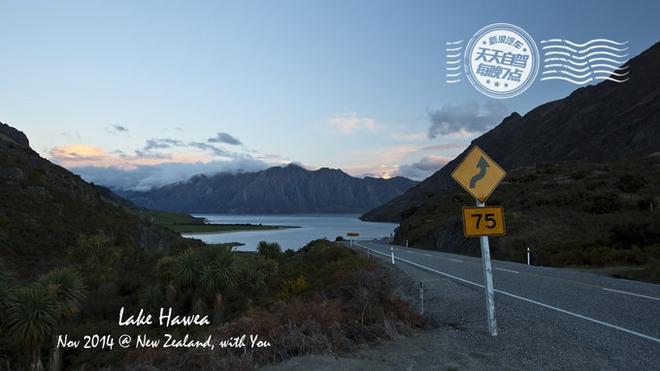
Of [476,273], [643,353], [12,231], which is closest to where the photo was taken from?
[643,353]

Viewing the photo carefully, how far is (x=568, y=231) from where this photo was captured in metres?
28.3

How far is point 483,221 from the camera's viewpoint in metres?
7.71

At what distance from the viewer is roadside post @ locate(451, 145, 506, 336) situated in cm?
767

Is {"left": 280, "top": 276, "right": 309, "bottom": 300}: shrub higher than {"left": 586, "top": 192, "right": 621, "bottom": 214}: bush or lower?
lower

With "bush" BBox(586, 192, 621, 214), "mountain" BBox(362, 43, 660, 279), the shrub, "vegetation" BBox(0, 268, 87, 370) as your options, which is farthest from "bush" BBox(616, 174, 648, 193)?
"vegetation" BBox(0, 268, 87, 370)

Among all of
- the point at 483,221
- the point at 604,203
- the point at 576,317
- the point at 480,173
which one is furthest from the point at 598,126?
the point at 483,221

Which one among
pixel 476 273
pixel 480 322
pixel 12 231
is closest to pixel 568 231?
pixel 476 273

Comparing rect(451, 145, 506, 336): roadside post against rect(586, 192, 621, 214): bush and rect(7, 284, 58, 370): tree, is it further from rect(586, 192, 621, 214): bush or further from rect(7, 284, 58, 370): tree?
rect(586, 192, 621, 214): bush

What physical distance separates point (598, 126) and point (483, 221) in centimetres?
13971

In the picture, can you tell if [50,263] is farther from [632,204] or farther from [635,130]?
[635,130]

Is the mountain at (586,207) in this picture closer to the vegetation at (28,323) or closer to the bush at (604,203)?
the bush at (604,203)

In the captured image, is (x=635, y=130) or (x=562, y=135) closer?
(x=635, y=130)

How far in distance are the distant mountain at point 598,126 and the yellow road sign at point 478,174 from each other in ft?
230

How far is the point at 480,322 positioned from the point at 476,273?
8.74 m
